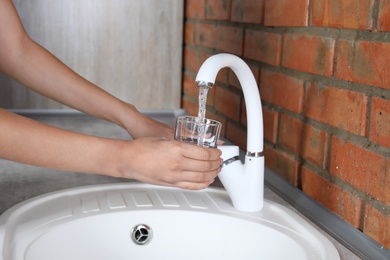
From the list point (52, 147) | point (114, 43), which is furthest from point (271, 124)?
A: point (114, 43)

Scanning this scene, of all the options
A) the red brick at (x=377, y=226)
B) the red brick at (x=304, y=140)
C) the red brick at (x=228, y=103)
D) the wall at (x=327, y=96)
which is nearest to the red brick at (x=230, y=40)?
the wall at (x=327, y=96)

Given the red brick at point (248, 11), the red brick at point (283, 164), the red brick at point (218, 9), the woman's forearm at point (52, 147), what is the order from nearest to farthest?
the woman's forearm at point (52, 147) → the red brick at point (283, 164) → the red brick at point (248, 11) → the red brick at point (218, 9)

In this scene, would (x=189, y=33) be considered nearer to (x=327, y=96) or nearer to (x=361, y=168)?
(x=327, y=96)

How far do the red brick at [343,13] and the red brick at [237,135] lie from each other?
0.46m

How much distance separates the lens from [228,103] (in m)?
1.61

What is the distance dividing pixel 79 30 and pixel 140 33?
20cm

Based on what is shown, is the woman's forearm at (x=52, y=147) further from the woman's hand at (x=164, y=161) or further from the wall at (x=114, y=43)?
the wall at (x=114, y=43)

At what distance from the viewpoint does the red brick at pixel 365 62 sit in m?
0.87

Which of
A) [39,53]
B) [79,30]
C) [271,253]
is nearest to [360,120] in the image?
[271,253]

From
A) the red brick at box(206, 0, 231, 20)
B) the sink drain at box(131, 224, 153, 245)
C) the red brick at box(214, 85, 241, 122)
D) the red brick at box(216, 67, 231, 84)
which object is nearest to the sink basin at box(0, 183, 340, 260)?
the sink drain at box(131, 224, 153, 245)

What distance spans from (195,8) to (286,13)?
2.39ft

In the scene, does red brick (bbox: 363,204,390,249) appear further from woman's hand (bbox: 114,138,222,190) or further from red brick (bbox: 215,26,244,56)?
red brick (bbox: 215,26,244,56)

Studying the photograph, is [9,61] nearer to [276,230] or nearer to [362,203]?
[276,230]

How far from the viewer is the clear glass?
0.96 meters
